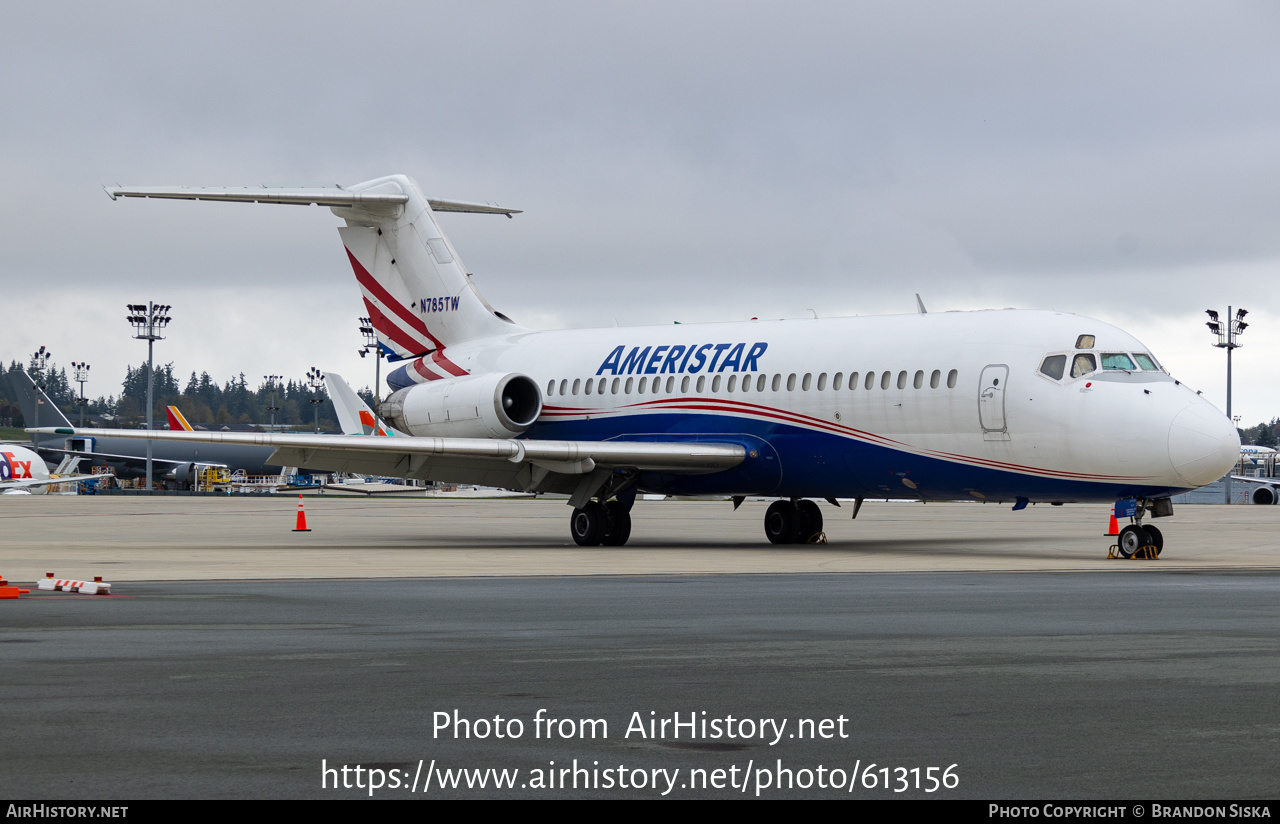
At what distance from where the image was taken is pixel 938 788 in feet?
20.1

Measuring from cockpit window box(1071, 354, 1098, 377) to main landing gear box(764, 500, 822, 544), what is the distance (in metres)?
7.44

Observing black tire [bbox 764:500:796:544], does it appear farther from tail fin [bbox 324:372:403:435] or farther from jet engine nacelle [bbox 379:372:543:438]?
tail fin [bbox 324:372:403:435]

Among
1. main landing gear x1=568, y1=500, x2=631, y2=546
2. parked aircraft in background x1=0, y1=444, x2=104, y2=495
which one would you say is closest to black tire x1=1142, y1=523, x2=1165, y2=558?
main landing gear x1=568, y1=500, x2=631, y2=546

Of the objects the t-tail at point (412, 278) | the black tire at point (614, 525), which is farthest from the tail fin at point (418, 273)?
the black tire at point (614, 525)

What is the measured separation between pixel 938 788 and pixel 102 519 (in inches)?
1497

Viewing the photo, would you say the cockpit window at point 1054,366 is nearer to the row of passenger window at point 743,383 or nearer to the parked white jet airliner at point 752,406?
the parked white jet airliner at point 752,406

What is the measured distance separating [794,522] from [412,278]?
10.8m

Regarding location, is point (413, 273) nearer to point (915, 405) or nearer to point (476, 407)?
point (476, 407)

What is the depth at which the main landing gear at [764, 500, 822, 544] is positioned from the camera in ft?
96.9

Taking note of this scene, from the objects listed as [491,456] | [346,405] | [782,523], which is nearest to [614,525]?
[491,456]

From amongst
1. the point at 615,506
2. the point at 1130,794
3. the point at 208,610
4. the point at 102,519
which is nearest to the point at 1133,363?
the point at 615,506

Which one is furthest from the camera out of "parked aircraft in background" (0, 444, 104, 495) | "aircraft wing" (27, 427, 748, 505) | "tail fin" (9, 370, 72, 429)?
"tail fin" (9, 370, 72, 429)

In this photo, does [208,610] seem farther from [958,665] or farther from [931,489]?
[931,489]
